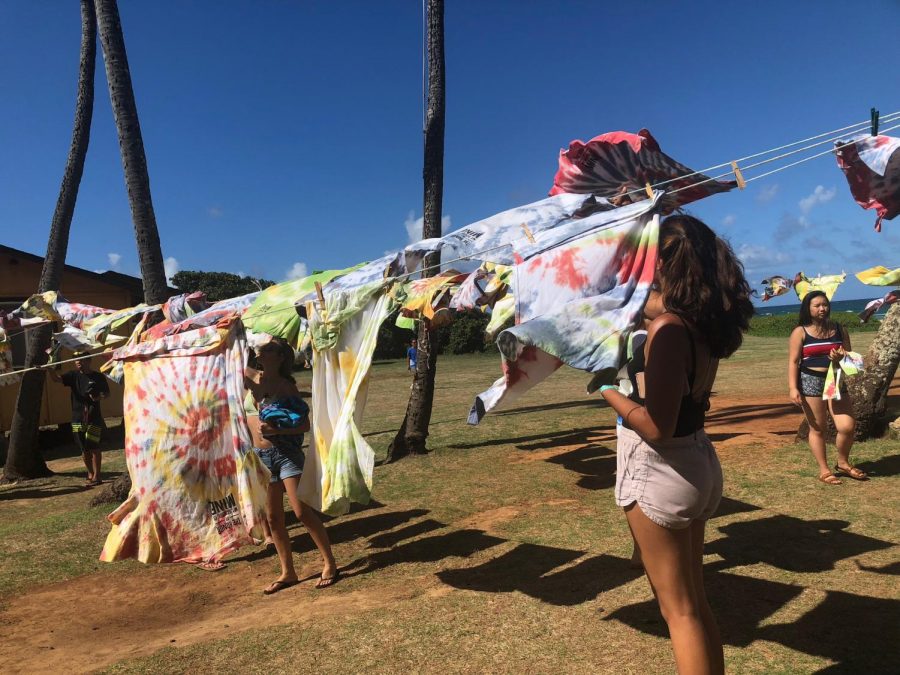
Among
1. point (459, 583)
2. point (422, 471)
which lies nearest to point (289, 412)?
point (459, 583)

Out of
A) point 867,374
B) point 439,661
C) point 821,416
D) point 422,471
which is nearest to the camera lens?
point 439,661

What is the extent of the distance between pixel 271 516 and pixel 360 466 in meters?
1.19

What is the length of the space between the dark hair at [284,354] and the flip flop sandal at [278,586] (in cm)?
144

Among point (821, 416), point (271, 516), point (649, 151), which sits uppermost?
point (649, 151)

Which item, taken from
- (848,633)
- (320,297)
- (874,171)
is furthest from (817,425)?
(320,297)

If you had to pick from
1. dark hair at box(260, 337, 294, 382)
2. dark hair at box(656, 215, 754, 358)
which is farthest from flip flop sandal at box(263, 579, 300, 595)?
dark hair at box(656, 215, 754, 358)

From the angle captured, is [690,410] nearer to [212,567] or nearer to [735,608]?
[735,608]

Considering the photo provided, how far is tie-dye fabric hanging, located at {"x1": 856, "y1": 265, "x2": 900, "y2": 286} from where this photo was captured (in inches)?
185

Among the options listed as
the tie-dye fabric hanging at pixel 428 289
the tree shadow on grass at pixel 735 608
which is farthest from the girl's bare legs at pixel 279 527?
the tree shadow on grass at pixel 735 608

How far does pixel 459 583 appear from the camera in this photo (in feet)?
14.4

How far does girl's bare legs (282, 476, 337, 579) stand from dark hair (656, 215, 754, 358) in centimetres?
298

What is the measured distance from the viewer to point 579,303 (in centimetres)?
269

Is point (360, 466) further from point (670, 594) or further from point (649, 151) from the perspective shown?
point (649, 151)

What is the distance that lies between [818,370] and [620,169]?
9.36ft
